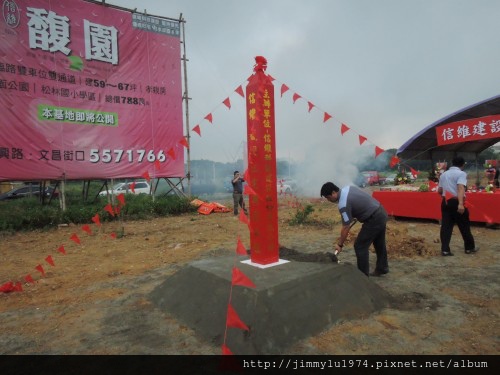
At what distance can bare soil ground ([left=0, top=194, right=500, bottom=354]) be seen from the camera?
3.55m

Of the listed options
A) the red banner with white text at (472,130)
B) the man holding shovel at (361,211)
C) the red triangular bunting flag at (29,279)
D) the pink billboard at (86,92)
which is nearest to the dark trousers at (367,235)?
the man holding shovel at (361,211)

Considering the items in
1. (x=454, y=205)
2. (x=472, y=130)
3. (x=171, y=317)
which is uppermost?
(x=472, y=130)

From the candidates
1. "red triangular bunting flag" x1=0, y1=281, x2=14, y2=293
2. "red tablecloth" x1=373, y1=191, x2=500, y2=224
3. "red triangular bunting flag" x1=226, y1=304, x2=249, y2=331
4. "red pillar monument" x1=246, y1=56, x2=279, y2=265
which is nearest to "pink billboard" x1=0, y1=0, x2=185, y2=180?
"red triangular bunting flag" x1=0, y1=281, x2=14, y2=293

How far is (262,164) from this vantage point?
472 centimetres

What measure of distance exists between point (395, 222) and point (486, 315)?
7217 millimetres

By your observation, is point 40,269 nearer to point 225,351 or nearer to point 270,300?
point 225,351

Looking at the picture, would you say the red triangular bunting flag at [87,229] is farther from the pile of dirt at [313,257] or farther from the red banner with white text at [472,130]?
the red banner with white text at [472,130]

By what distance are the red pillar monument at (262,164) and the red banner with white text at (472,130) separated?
7.40 m

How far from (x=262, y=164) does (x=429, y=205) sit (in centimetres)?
751

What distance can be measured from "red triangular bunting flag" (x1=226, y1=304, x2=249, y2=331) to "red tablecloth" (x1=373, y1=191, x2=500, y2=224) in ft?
26.9

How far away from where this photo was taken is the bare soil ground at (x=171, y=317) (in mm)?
3553

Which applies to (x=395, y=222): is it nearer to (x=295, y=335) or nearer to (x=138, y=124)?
(x=295, y=335)

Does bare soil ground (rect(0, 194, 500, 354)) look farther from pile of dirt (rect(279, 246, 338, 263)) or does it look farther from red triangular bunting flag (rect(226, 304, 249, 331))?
pile of dirt (rect(279, 246, 338, 263))

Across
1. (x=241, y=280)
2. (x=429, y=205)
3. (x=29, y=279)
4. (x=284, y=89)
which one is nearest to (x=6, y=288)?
(x=29, y=279)
